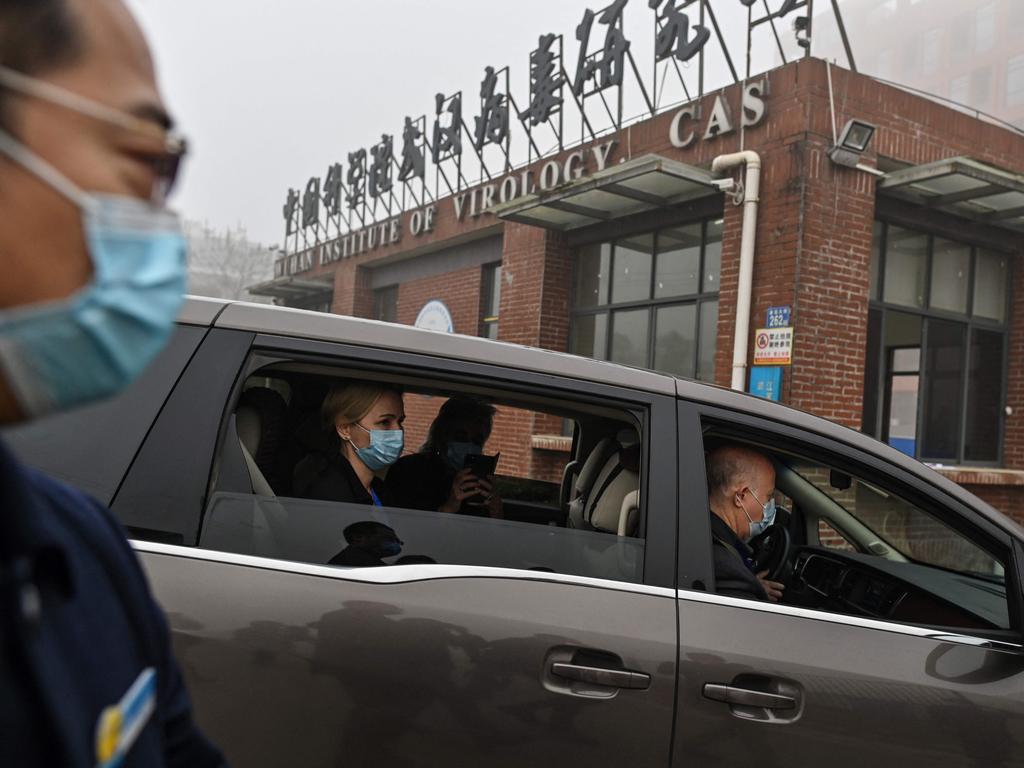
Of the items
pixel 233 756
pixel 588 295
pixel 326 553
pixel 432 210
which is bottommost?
pixel 233 756

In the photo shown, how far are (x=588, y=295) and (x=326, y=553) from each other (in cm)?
832

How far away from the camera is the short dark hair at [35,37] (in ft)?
1.91

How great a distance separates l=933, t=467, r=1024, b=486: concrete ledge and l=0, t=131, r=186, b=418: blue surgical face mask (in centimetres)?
841

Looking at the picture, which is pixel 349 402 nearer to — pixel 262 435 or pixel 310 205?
pixel 262 435

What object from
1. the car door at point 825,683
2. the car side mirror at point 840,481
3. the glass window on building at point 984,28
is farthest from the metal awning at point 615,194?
the glass window on building at point 984,28

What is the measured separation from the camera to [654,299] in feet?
28.9

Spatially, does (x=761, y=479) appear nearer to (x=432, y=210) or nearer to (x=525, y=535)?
(x=525, y=535)

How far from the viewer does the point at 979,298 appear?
29.0 feet

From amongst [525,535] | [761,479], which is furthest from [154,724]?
[761,479]

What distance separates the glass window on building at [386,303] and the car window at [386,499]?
11818 millimetres

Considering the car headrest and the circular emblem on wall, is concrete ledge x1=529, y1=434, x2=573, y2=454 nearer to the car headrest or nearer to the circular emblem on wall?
the circular emblem on wall

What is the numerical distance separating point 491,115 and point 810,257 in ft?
18.8

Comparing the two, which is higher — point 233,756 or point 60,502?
point 60,502

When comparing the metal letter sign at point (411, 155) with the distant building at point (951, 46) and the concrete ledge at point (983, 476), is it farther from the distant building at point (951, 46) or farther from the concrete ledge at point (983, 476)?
the distant building at point (951, 46)
